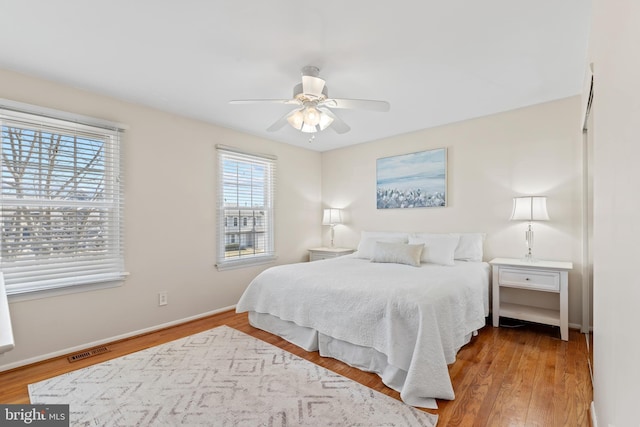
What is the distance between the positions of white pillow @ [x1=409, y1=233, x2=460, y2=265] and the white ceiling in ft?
4.92

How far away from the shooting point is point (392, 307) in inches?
83.7

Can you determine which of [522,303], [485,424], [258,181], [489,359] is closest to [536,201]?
[522,303]

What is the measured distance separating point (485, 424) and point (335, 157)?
13.5 feet

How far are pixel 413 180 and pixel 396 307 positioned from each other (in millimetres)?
2520

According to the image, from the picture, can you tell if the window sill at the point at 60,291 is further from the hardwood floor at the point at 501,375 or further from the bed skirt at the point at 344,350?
the bed skirt at the point at 344,350

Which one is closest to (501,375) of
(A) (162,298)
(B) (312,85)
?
(B) (312,85)

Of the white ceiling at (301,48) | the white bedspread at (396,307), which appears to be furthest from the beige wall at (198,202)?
the white bedspread at (396,307)

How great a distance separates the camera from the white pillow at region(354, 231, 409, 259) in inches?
153

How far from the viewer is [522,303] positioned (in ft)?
11.1

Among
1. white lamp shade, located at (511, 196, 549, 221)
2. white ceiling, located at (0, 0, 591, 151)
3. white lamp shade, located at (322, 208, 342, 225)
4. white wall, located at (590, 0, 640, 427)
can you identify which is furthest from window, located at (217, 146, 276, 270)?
white wall, located at (590, 0, 640, 427)

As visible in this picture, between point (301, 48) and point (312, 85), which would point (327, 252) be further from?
point (301, 48)

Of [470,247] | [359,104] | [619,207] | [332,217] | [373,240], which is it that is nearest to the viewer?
[619,207]

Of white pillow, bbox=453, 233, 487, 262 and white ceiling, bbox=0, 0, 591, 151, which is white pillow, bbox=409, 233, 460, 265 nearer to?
white pillow, bbox=453, 233, 487, 262

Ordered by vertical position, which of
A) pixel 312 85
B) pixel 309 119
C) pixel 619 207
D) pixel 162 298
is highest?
pixel 312 85
